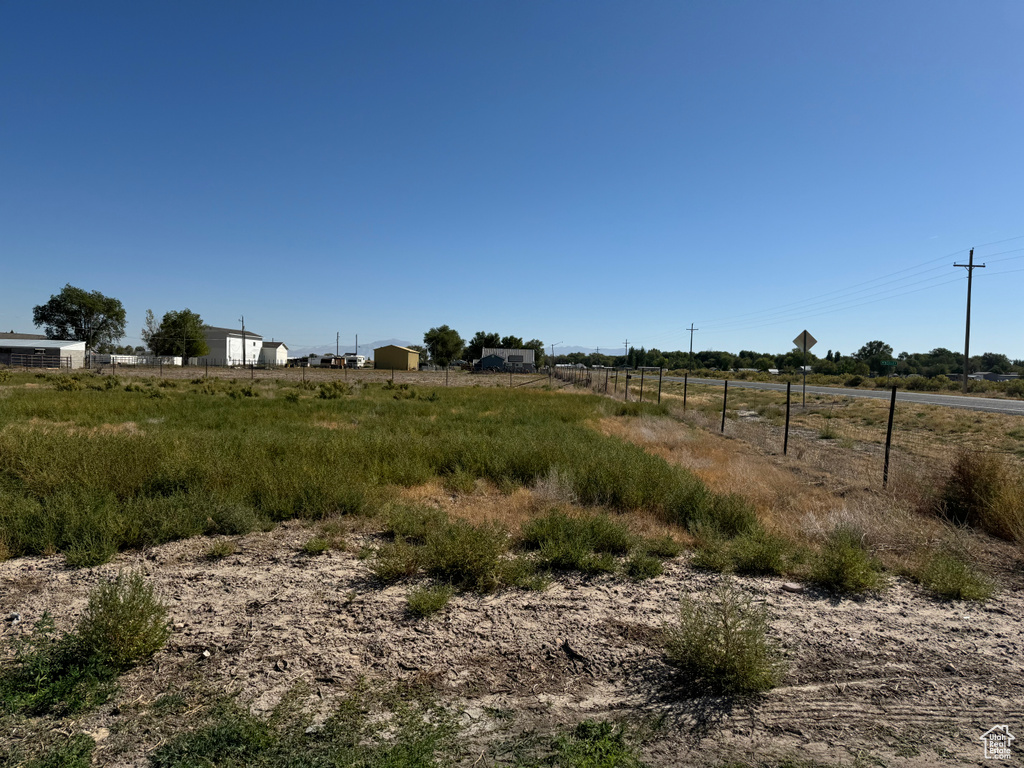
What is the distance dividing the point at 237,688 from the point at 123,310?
12314cm

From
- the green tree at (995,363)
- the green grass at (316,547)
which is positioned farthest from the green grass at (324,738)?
the green tree at (995,363)

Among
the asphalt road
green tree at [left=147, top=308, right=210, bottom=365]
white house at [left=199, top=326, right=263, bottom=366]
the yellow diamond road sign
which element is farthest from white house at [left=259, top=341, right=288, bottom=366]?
the yellow diamond road sign

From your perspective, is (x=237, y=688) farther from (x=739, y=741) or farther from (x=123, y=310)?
(x=123, y=310)

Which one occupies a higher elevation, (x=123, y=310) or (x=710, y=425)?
(x=123, y=310)

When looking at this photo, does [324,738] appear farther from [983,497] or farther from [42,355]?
[42,355]

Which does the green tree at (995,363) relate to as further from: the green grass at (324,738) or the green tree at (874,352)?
the green grass at (324,738)

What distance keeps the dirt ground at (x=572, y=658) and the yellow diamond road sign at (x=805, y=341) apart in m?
15.6

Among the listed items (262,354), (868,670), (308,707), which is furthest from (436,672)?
(262,354)

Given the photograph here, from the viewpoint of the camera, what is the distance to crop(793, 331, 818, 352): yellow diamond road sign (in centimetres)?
1992

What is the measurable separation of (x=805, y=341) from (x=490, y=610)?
1905cm

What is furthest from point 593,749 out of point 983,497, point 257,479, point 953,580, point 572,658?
point 983,497

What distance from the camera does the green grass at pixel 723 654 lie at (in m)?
3.82

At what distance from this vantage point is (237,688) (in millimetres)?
Result: 3729

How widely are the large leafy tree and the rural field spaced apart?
111351mm
